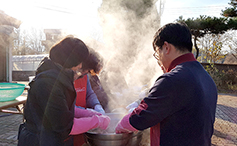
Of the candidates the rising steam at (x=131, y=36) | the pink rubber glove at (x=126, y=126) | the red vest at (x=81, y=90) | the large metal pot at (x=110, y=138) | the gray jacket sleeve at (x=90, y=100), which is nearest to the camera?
the pink rubber glove at (x=126, y=126)

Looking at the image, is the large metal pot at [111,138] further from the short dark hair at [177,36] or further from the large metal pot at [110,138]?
the short dark hair at [177,36]

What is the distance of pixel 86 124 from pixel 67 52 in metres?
0.63

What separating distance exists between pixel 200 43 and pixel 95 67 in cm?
1615

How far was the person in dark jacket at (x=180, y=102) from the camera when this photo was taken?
0.93 meters

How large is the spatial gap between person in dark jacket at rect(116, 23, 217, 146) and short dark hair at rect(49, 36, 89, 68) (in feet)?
1.93

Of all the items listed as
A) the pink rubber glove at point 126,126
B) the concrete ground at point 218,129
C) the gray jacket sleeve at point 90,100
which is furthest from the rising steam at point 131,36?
the pink rubber glove at point 126,126

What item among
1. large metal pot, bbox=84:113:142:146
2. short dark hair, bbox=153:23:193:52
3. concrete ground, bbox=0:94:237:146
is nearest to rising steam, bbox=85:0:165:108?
concrete ground, bbox=0:94:237:146

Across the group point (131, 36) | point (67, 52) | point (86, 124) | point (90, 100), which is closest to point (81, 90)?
point (90, 100)

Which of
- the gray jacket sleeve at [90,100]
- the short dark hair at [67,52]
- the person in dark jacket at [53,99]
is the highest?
the short dark hair at [67,52]

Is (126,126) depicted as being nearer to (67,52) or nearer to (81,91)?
(67,52)

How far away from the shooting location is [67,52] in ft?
3.71

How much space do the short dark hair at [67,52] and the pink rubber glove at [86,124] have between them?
0.48 m

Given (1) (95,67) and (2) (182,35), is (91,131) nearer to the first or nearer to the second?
(1) (95,67)

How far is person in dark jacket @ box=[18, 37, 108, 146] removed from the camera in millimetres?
1019
